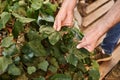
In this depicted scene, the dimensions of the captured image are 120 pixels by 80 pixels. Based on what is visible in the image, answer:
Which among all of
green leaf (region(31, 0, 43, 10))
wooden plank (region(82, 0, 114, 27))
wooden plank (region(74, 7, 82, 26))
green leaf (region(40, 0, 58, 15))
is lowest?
wooden plank (region(82, 0, 114, 27))

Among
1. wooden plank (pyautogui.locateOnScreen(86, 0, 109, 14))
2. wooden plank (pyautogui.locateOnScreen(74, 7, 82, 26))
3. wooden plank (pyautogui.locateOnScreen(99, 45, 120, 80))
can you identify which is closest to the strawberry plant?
wooden plank (pyautogui.locateOnScreen(99, 45, 120, 80))

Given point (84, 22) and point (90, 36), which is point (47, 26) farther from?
point (84, 22)

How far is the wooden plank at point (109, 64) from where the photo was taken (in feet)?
7.59

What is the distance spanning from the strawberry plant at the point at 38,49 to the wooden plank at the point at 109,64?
0.79 metres

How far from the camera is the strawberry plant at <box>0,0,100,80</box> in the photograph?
4.18ft

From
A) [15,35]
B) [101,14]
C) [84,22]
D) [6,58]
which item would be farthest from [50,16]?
[101,14]

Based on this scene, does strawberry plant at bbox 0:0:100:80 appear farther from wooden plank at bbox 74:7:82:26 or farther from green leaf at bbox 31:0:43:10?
wooden plank at bbox 74:7:82:26

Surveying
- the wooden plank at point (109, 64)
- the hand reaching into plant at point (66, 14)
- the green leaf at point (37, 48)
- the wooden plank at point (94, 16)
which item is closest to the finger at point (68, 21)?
the hand reaching into plant at point (66, 14)

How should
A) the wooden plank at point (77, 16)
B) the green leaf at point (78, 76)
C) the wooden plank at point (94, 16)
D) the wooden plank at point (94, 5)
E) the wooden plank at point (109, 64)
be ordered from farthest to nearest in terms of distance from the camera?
the wooden plank at point (94, 5)
the wooden plank at point (94, 16)
the wooden plank at point (77, 16)
the wooden plank at point (109, 64)
the green leaf at point (78, 76)

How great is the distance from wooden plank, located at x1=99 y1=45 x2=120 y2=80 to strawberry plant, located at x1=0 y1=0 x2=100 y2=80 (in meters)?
0.79

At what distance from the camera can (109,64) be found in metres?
2.44

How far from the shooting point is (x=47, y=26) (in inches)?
54.6

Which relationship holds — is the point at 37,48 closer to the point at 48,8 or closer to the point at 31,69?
the point at 31,69

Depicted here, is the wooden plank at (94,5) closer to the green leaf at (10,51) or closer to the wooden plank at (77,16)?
the wooden plank at (77,16)
